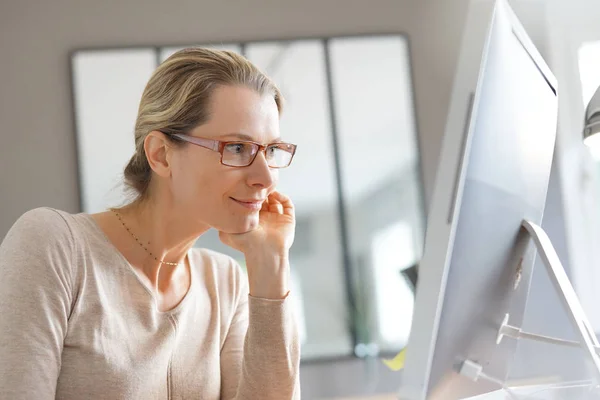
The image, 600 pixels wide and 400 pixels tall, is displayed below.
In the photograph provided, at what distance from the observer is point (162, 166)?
126cm

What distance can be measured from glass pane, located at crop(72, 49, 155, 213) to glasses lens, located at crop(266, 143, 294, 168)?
5.81 feet

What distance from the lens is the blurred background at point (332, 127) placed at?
9.68 ft

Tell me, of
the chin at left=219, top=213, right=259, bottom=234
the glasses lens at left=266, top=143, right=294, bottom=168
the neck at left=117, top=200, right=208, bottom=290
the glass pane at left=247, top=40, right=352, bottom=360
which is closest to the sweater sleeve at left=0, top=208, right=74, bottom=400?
the neck at left=117, top=200, right=208, bottom=290

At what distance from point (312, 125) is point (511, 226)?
2.31m

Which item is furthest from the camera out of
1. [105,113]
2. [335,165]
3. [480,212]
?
[335,165]

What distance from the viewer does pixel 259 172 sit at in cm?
121

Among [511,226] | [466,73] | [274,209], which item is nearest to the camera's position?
[466,73]

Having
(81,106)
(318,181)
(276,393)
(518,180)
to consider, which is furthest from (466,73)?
(81,106)

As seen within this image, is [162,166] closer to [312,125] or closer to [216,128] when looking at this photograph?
[216,128]

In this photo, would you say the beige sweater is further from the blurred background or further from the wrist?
the blurred background

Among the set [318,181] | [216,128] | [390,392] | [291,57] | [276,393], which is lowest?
[390,392]

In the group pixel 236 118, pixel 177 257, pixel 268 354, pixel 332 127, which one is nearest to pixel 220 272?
pixel 177 257

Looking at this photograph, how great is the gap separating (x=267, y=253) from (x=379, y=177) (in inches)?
73.2

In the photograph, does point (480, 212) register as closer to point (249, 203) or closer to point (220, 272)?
point (249, 203)
